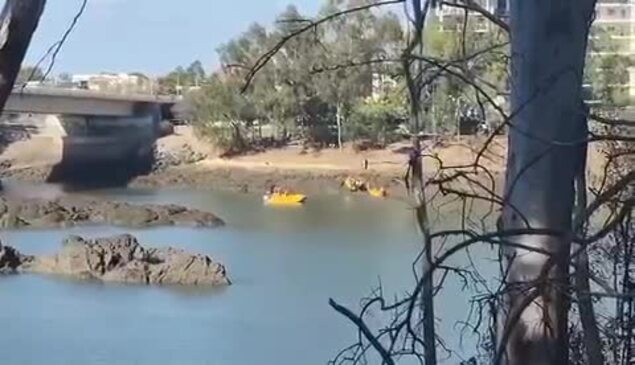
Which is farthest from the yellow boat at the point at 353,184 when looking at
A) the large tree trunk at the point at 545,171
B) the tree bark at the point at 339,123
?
the large tree trunk at the point at 545,171

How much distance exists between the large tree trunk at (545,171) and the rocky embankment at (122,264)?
914 cm

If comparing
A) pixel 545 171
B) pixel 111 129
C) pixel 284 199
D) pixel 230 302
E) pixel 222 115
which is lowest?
pixel 284 199

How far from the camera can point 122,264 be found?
36.7ft

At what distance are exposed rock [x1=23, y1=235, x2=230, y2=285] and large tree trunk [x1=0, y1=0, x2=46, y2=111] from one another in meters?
9.15

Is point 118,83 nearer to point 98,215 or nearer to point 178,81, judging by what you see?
point 178,81

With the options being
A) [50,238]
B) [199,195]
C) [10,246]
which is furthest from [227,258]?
[199,195]

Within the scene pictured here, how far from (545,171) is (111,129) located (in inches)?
788

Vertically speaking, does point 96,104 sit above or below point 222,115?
above

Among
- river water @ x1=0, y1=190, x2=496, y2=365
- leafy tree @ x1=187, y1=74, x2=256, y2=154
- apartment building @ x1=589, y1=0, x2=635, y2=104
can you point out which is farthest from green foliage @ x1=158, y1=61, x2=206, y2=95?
apartment building @ x1=589, y1=0, x2=635, y2=104

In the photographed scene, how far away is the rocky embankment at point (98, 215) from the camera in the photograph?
48.9 feet

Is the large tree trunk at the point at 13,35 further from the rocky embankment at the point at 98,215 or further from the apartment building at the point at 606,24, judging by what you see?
the rocky embankment at the point at 98,215

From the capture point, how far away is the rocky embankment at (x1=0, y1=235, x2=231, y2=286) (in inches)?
418

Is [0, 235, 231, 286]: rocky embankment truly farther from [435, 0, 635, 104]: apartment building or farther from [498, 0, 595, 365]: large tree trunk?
[498, 0, 595, 365]: large tree trunk

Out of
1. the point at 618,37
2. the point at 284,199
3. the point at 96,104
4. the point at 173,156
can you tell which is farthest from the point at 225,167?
the point at 618,37
